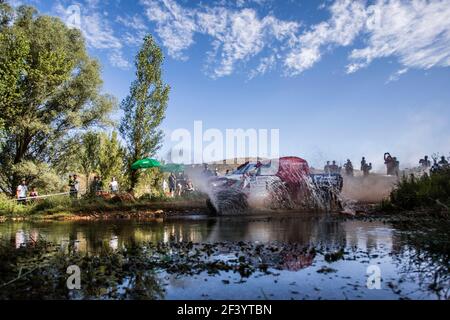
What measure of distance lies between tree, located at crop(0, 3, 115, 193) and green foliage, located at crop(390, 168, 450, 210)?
25.3 metres

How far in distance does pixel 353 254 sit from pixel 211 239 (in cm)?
363

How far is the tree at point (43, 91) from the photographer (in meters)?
27.8

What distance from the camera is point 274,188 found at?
59.6 ft

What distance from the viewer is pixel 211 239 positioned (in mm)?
9062

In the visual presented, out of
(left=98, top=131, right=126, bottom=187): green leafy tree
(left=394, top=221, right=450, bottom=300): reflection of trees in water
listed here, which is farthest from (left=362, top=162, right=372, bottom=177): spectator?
(left=394, top=221, right=450, bottom=300): reflection of trees in water

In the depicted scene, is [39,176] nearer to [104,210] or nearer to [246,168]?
[104,210]

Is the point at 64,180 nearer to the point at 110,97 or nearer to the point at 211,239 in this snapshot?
the point at 110,97

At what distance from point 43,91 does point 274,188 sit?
21.4 m

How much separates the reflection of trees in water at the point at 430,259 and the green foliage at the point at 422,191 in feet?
14.4
